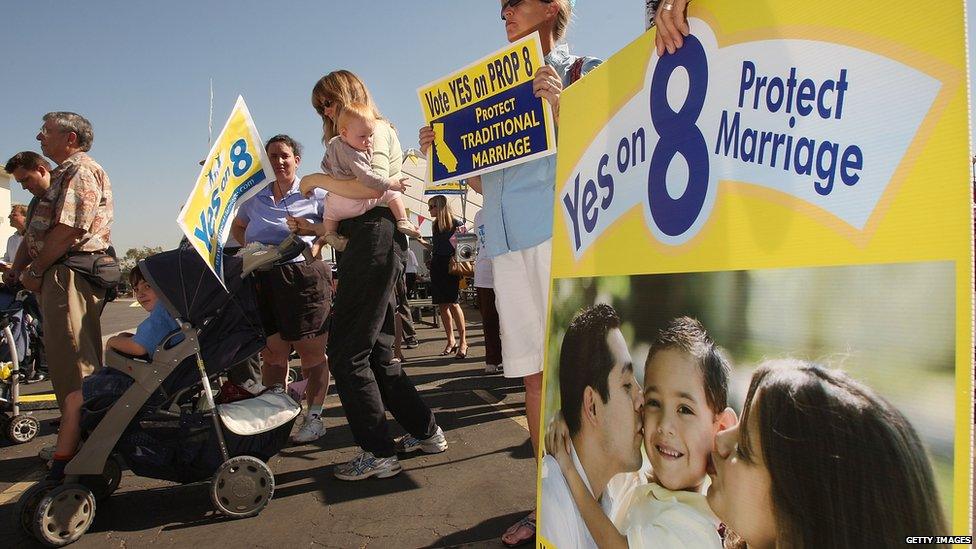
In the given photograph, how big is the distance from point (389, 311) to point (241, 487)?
3.61 feet

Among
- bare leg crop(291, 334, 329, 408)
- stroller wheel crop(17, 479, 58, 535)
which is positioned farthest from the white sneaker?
stroller wheel crop(17, 479, 58, 535)

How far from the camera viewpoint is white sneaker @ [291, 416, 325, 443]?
151 inches

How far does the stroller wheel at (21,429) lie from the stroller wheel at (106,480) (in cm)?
Answer: 173

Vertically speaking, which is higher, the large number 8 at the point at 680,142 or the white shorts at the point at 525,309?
the large number 8 at the point at 680,142

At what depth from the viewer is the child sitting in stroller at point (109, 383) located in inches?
107

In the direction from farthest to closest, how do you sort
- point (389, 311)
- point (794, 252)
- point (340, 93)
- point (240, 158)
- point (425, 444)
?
1. point (425, 444)
2. point (389, 311)
3. point (340, 93)
4. point (240, 158)
5. point (794, 252)

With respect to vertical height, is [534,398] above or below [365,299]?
below

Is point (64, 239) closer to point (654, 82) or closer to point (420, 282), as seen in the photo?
point (654, 82)

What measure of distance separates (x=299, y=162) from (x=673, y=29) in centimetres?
343

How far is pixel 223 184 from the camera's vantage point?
112 inches

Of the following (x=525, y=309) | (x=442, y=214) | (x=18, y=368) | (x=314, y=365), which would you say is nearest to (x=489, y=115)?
(x=525, y=309)

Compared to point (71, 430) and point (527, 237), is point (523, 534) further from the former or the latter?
point (71, 430)

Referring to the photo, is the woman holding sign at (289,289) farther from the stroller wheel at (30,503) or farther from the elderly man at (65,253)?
the stroller wheel at (30,503)

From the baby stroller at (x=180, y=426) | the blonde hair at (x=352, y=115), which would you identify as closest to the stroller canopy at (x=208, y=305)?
the baby stroller at (x=180, y=426)
